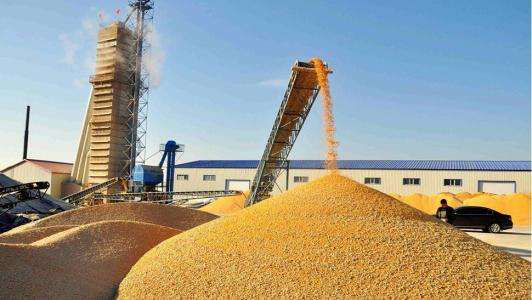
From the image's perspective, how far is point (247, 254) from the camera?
7.56 m

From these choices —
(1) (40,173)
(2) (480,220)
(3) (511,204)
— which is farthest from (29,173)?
(3) (511,204)

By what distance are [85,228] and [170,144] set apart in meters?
25.7

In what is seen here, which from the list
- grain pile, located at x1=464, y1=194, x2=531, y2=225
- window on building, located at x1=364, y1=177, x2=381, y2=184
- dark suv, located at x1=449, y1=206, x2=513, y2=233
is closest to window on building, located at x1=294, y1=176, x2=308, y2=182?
window on building, located at x1=364, y1=177, x2=381, y2=184

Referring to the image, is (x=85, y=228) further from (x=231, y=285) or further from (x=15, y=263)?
(x=231, y=285)

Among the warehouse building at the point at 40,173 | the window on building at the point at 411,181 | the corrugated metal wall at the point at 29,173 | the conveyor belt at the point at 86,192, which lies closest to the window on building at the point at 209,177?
the conveyor belt at the point at 86,192

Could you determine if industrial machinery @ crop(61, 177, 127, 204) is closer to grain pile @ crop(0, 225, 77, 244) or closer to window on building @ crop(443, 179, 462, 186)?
grain pile @ crop(0, 225, 77, 244)

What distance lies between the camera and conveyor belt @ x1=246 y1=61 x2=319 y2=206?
1725 cm

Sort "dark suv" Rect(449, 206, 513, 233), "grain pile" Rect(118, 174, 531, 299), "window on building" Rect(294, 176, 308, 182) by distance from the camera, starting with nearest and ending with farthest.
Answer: "grain pile" Rect(118, 174, 531, 299)
"dark suv" Rect(449, 206, 513, 233)
"window on building" Rect(294, 176, 308, 182)

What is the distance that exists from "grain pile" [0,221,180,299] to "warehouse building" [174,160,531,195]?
75.6ft

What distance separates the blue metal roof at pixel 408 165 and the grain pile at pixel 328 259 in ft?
97.7

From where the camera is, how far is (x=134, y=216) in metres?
13.8

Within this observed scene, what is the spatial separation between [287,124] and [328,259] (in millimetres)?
12503

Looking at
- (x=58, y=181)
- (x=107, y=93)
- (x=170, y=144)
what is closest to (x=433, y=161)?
(x=170, y=144)

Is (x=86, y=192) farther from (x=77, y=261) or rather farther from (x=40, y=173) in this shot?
(x=77, y=261)
